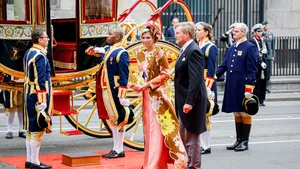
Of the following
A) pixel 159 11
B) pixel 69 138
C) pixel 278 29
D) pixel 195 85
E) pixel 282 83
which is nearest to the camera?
pixel 195 85

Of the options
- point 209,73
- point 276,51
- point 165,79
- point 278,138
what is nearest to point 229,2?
point 276,51

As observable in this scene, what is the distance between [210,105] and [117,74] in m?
1.45

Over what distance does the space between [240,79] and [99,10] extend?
2.29m

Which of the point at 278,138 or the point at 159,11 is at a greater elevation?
the point at 159,11

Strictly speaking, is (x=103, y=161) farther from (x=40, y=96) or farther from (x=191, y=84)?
(x=191, y=84)

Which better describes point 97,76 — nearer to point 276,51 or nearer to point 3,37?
point 3,37

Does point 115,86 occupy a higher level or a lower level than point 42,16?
lower

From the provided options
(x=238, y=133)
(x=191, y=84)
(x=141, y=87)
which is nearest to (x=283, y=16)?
(x=238, y=133)

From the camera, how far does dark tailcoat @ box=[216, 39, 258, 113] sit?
11898 millimetres

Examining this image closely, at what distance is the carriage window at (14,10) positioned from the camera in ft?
36.7

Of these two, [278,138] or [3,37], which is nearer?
[3,37]

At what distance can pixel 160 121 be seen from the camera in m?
10.0

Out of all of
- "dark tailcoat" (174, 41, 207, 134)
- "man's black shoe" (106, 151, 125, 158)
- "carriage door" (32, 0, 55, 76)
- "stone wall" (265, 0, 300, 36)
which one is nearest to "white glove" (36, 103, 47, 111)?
"carriage door" (32, 0, 55, 76)

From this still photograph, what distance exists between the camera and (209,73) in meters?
11.7
